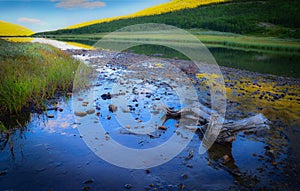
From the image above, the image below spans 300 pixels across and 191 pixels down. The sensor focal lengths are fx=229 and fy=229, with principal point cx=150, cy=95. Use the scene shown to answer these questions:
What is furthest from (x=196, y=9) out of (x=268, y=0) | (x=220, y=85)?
(x=220, y=85)

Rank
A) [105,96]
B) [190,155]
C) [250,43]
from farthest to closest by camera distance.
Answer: [250,43] < [105,96] < [190,155]

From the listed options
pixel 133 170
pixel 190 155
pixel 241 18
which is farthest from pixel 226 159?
pixel 241 18

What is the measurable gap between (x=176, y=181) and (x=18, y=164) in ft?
11.6

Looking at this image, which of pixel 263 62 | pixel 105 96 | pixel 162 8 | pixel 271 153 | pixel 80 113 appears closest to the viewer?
pixel 271 153

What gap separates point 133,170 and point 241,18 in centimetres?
13159

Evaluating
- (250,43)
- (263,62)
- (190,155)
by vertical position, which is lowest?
(190,155)

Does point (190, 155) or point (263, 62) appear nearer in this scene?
point (190, 155)

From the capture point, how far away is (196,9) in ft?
509

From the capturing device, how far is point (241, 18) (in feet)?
394

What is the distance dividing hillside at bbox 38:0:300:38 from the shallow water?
89.8 meters

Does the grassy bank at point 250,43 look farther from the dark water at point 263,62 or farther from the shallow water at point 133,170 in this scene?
the shallow water at point 133,170

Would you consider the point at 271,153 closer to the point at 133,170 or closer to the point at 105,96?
the point at 133,170

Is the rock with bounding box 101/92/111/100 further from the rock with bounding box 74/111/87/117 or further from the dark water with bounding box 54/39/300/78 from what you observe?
the dark water with bounding box 54/39/300/78

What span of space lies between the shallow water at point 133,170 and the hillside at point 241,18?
89.8 m
